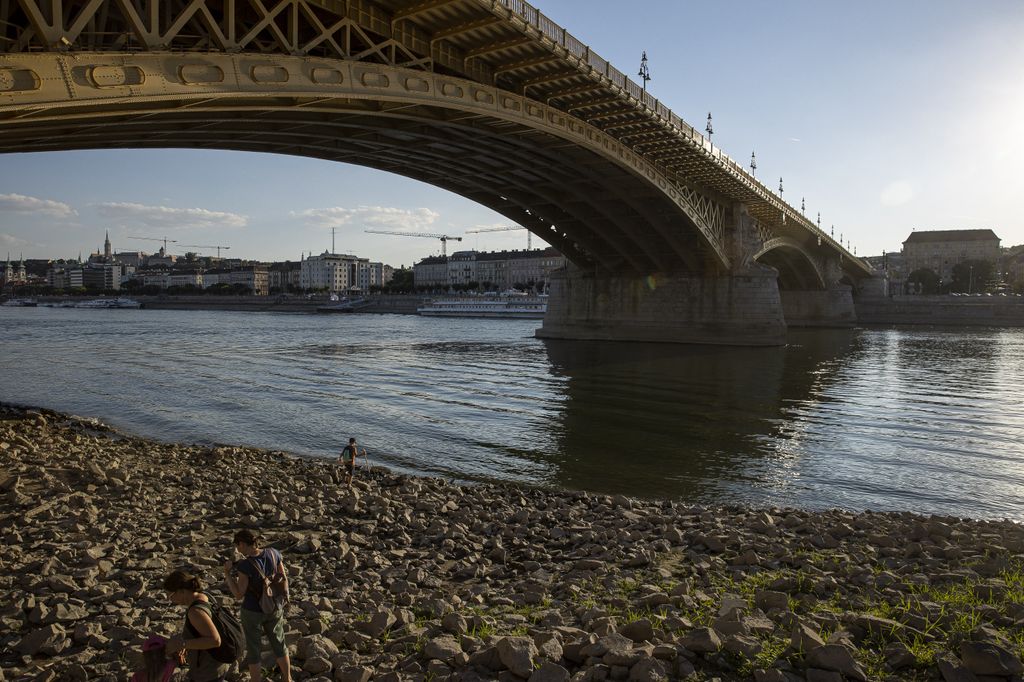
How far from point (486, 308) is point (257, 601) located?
95.9m

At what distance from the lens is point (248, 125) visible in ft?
65.5

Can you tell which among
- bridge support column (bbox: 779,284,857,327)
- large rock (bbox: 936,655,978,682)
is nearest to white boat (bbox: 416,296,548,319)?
bridge support column (bbox: 779,284,857,327)

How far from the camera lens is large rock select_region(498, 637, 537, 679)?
449 centimetres

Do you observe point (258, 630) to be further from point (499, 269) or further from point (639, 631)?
point (499, 269)

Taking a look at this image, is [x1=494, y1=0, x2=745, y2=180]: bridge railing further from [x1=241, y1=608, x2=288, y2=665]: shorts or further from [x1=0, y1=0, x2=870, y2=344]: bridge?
[x1=241, y1=608, x2=288, y2=665]: shorts

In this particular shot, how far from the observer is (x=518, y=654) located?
4570 mm

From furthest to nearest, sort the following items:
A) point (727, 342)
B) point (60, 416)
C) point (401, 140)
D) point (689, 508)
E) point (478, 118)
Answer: point (727, 342), point (401, 140), point (478, 118), point (60, 416), point (689, 508)

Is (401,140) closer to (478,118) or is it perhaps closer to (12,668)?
(478,118)

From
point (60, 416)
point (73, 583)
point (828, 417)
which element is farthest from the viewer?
point (828, 417)

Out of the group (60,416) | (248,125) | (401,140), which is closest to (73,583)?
(60,416)

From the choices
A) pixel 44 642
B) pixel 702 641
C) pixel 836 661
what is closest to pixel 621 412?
pixel 702 641

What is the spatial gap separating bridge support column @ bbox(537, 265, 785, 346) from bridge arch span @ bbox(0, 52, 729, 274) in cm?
175

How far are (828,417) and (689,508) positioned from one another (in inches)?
466

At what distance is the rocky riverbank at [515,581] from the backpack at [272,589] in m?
0.54
